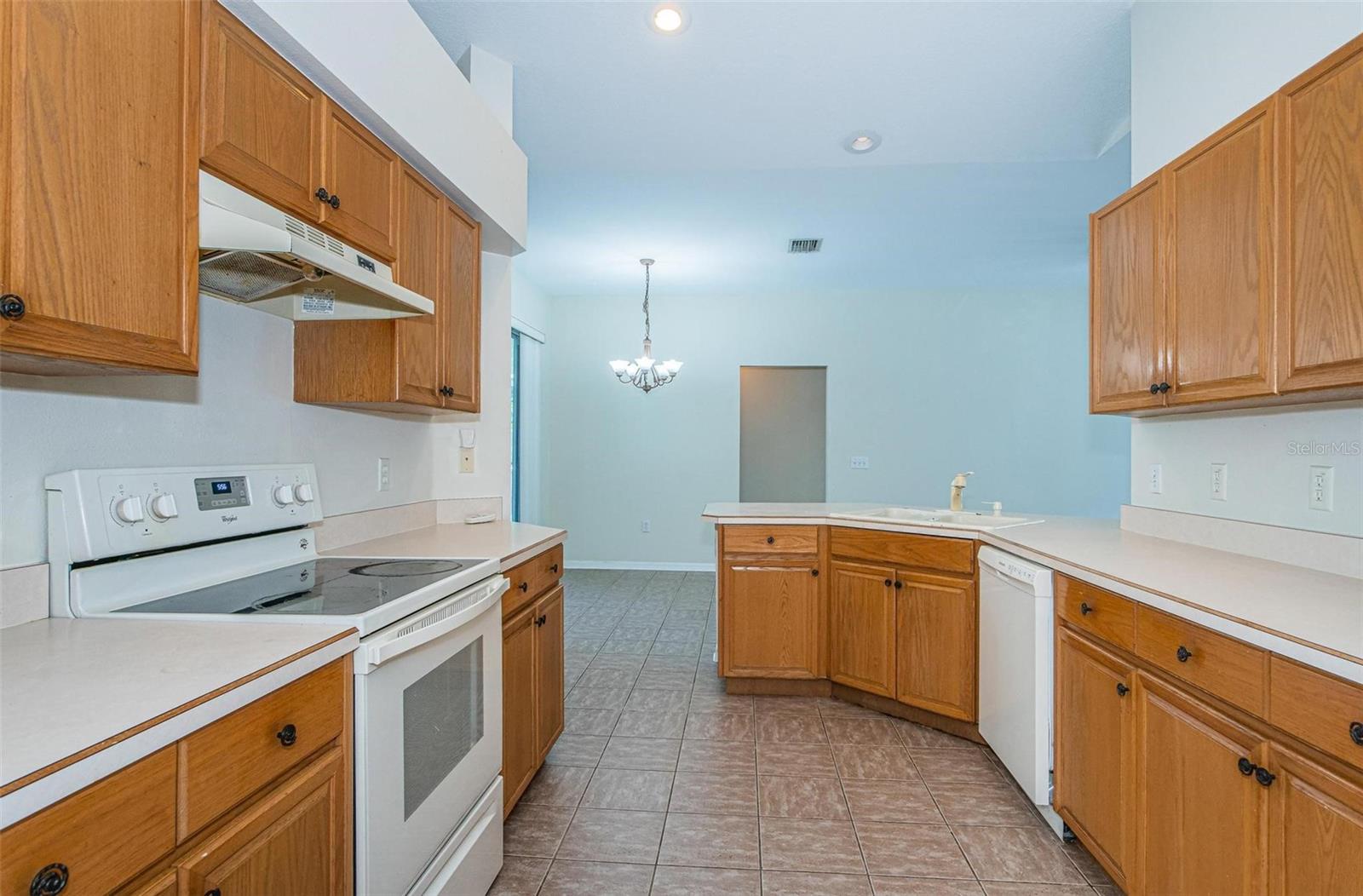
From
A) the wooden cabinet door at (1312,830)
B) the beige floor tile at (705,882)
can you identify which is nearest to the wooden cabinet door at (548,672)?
the beige floor tile at (705,882)

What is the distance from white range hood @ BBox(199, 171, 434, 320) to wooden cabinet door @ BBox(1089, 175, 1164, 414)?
2070 mm

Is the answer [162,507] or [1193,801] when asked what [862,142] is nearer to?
[1193,801]

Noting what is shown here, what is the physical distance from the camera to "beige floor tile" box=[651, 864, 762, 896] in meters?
1.71

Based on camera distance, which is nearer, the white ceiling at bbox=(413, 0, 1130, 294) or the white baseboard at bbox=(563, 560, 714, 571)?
the white ceiling at bbox=(413, 0, 1130, 294)

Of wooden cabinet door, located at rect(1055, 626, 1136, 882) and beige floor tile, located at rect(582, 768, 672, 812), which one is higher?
wooden cabinet door, located at rect(1055, 626, 1136, 882)

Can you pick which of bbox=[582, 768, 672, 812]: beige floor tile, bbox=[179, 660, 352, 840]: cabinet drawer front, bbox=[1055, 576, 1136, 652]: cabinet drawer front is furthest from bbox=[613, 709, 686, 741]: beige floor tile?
bbox=[179, 660, 352, 840]: cabinet drawer front

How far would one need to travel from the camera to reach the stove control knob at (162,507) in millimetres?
1331

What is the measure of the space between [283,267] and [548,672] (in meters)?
1.51

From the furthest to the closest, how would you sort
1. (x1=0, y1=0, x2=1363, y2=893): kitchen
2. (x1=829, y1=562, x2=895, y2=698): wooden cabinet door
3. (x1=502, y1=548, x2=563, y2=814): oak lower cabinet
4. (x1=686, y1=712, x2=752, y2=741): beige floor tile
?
(x1=829, y1=562, x2=895, y2=698): wooden cabinet door → (x1=686, y1=712, x2=752, y2=741): beige floor tile → (x1=502, y1=548, x2=563, y2=814): oak lower cabinet → (x1=0, y1=0, x2=1363, y2=893): kitchen

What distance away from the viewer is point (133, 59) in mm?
1026

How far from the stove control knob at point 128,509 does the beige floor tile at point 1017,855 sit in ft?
7.17

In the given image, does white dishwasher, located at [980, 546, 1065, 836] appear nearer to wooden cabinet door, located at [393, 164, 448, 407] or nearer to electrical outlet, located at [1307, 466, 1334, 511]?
electrical outlet, located at [1307, 466, 1334, 511]

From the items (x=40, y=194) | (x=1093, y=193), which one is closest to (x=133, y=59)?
(x=40, y=194)

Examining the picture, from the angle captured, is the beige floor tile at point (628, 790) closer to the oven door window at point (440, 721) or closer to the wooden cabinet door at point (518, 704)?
the wooden cabinet door at point (518, 704)
